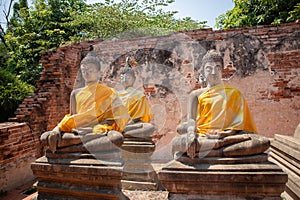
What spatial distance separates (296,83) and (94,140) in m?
4.81

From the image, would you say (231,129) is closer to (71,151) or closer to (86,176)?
(86,176)

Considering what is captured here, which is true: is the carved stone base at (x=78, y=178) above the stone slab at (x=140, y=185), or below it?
above

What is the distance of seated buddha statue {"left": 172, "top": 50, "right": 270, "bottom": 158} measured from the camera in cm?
216

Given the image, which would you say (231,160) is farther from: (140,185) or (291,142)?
(140,185)

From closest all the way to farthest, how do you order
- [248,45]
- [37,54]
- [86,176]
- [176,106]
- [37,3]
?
[86,176] → [248,45] → [176,106] → [37,54] → [37,3]

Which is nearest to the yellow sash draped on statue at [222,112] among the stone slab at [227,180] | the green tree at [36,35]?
the stone slab at [227,180]

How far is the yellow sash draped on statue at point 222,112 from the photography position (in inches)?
89.6

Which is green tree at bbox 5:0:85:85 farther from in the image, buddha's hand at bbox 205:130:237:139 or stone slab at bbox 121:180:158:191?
buddha's hand at bbox 205:130:237:139

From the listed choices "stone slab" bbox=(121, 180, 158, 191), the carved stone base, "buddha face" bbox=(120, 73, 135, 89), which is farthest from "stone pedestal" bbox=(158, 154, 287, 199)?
"buddha face" bbox=(120, 73, 135, 89)

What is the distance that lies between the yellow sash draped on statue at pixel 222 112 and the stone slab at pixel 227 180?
38 centimetres

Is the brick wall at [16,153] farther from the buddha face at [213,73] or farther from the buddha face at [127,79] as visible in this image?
the buddha face at [213,73]

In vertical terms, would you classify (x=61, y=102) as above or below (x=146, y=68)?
below

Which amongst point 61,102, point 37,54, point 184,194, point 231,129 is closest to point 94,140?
point 184,194

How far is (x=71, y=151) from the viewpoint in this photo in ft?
8.14
